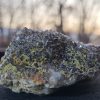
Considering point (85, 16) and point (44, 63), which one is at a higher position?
point (85, 16)

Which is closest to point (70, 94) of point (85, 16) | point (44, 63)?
point (44, 63)

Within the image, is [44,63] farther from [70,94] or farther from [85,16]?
[85,16]

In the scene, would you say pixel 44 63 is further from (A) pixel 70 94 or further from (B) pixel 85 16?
(B) pixel 85 16

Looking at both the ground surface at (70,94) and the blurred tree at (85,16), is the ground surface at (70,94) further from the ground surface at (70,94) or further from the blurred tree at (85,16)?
the blurred tree at (85,16)

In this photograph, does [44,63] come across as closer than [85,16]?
Yes

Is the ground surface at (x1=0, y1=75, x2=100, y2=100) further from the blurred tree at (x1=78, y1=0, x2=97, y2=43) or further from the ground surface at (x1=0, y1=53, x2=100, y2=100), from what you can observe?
the blurred tree at (x1=78, y1=0, x2=97, y2=43)

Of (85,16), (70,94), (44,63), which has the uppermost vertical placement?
(85,16)

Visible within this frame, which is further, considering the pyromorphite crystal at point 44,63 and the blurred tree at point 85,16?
the blurred tree at point 85,16

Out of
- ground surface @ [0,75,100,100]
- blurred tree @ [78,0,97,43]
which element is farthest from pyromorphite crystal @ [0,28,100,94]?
blurred tree @ [78,0,97,43]

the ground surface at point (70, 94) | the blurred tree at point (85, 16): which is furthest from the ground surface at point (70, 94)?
the blurred tree at point (85, 16)
